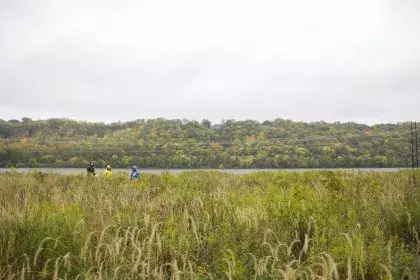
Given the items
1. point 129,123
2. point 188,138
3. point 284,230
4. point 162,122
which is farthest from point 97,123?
point 284,230

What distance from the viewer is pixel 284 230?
13.5ft

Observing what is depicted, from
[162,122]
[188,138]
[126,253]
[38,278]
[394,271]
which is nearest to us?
[394,271]

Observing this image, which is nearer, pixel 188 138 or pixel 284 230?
pixel 284 230

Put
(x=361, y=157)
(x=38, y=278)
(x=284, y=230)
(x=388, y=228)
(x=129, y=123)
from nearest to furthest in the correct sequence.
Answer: (x=38, y=278), (x=284, y=230), (x=388, y=228), (x=361, y=157), (x=129, y=123)

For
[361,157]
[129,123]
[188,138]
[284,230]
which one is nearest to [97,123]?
[129,123]

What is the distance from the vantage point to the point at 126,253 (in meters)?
3.44

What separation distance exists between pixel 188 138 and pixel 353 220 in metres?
58.1

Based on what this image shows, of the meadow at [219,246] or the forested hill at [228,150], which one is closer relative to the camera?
the meadow at [219,246]

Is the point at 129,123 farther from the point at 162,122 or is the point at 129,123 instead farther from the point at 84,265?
the point at 84,265

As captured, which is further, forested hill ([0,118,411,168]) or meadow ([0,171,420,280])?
forested hill ([0,118,411,168])

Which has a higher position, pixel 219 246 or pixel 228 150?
pixel 228 150

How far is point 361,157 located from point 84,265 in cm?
4558

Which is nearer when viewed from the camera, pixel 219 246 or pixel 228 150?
pixel 219 246

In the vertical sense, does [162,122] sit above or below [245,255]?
above
